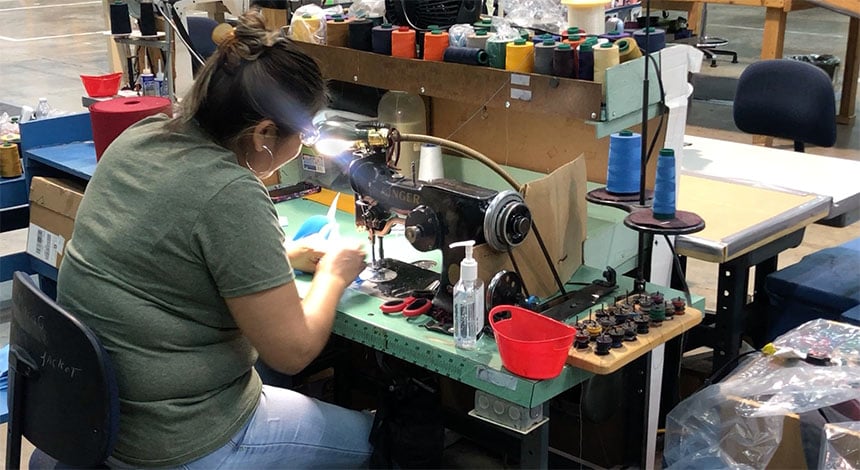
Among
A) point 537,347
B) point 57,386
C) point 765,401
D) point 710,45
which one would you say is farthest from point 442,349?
point 710,45

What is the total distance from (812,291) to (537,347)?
4.09ft

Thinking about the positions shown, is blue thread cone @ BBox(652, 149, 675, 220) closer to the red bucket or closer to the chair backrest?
the red bucket

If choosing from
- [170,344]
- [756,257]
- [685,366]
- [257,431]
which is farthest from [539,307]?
[685,366]

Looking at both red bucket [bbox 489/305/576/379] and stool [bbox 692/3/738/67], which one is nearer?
red bucket [bbox 489/305/576/379]

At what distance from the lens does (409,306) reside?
1696 millimetres

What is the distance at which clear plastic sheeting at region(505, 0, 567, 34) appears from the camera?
220 cm

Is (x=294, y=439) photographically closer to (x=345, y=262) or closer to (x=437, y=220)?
(x=345, y=262)

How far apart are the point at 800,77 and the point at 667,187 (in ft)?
5.71

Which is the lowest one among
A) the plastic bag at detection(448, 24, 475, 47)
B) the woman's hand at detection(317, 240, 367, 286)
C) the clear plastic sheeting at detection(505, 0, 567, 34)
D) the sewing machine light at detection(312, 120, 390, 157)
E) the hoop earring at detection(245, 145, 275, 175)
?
the woman's hand at detection(317, 240, 367, 286)

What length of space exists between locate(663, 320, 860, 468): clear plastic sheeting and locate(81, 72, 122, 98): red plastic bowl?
86.0 inches

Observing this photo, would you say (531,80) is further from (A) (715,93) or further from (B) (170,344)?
(A) (715,93)

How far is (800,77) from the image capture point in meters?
3.09

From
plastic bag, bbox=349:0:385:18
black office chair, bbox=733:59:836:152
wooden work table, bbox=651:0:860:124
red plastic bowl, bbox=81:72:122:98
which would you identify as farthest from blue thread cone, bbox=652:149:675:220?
wooden work table, bbox=651:0:860:124

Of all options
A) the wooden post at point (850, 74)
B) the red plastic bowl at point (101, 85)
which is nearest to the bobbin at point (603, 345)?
the red plastic bowl at point (101, 85)
